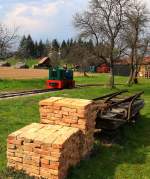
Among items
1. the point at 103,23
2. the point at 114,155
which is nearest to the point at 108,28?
the point at 103,23

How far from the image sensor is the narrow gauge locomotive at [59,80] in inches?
1237

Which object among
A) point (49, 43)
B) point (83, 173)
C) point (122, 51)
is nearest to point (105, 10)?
point (122, 51)

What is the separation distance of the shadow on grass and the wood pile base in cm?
28

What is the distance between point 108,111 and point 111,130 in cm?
176

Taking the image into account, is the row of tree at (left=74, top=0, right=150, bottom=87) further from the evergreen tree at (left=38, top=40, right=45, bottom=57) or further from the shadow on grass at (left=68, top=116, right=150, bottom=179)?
the evergreen tree at (left=38, top=40, right=45, bottom=57)

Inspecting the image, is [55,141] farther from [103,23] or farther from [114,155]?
[103,23]

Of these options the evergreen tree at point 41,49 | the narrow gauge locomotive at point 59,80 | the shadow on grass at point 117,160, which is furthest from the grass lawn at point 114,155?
the evergreen tree at point 41,49

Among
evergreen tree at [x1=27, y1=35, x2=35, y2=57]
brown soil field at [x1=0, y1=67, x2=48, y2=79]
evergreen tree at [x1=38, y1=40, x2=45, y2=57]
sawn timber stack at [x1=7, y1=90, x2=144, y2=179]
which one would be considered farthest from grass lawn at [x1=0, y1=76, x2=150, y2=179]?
evergreen tree at [x1=38, y1=40, x2=45, y2=57]

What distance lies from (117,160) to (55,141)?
9.20 feet

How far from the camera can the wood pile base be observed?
307 inches

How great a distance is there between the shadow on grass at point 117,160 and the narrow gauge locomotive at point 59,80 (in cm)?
1834

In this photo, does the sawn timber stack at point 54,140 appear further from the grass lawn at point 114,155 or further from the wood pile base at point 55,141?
the grass lawn at point 114,155

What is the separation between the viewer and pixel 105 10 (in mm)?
34812

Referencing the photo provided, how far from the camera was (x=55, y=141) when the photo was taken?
25.8 feet
